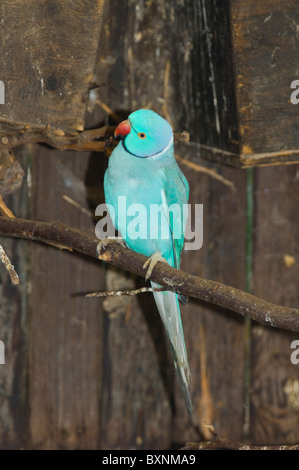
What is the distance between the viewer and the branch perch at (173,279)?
1089 mm

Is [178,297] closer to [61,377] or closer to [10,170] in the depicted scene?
[61,377]

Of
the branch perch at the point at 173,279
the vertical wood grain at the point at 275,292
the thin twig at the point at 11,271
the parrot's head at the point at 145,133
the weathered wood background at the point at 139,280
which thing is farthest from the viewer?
the vertical wood grain at the point at 275,292

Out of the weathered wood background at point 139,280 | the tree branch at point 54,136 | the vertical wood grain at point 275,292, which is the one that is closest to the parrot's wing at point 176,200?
the tree branch at point 54,136

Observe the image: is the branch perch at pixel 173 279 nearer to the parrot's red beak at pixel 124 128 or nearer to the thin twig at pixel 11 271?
the thin twig at pixel 11 271

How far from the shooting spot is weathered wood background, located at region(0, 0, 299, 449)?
1.58 meters

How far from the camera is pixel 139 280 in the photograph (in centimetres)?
184

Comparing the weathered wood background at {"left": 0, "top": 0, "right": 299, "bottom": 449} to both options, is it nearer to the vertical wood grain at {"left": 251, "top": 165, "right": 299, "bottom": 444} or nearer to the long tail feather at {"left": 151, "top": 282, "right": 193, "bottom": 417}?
the vertical wood grain at {"left": 251, "top": 165, "right": 299, "bottom": 444}

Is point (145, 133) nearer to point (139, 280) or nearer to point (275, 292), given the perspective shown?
point (139, 280)

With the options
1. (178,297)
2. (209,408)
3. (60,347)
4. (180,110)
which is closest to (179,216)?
(178,297)

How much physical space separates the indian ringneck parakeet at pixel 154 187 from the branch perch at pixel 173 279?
13 cm

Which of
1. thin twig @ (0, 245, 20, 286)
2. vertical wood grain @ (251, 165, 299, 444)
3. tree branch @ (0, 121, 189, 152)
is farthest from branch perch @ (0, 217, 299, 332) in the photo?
vertical wood grain @ (251, 165, 299, 444)

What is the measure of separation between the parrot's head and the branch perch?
265 mm

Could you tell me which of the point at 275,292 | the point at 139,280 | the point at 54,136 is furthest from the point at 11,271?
the point at 275,292
